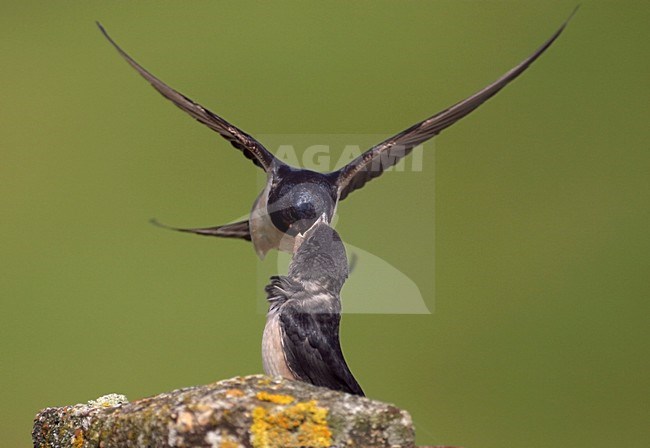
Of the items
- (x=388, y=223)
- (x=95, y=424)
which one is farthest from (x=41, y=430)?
(x=388, y=223)

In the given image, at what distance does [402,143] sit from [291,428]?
4.59 metres

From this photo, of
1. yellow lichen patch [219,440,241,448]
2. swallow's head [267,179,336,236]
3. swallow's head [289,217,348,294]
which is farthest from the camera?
swallow's head [267,179,336,236]

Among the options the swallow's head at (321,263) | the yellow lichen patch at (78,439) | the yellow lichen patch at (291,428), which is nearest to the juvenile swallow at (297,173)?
the swallow's head at (321,263)

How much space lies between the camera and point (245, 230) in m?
8.74

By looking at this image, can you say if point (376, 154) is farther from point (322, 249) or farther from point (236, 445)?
point (236, 445)

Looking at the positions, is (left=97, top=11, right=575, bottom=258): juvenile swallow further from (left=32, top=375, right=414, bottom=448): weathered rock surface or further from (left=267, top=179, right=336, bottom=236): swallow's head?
(left=32, top=375, right=414, bottom=448): weathered rock surface

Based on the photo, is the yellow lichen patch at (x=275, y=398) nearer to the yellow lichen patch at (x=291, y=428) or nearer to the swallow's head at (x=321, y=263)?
the yellow lichen patch at (x=291, y=428)

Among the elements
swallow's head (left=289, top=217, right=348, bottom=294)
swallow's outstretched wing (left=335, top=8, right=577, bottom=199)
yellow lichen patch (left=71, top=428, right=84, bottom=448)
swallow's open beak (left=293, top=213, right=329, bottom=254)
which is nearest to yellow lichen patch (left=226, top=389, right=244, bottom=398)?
yellow lichen patch (left=71, top=428, right=84, bottom=448)

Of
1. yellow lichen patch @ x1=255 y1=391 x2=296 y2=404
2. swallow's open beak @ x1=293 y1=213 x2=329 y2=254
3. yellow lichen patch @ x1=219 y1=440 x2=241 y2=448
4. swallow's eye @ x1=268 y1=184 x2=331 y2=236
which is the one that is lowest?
yellow lichen patch @ x1=219 y1=440 x2=241 y2=448

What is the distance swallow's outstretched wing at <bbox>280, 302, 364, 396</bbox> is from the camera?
17.6ft

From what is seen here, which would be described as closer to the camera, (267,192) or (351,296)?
(351,296)

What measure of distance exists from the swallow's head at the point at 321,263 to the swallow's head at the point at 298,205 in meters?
1.40

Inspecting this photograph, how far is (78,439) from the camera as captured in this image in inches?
175

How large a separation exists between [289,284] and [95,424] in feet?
5.74
